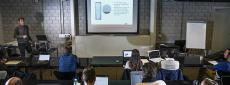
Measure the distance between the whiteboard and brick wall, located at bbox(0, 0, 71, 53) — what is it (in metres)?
3.33

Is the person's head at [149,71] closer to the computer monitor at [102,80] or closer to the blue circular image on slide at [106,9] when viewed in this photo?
the computer monitor at [102,80]

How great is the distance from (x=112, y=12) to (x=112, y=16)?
0.11 m

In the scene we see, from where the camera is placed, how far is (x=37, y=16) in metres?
7.62

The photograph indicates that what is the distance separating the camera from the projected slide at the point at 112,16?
289 inches

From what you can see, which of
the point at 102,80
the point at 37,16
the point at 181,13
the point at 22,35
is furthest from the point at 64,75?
the point at 181,13

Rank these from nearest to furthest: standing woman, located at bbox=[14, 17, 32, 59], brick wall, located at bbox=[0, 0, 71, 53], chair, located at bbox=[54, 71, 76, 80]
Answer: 1. chair, located at bbox=[54, 71, 76, 80]
2. standing woman, located at bbox=[14, 17, 32, 59]
3. brick wall, located at bbox=[0, 0, 71, 53]

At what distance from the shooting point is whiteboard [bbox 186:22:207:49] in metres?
7.11

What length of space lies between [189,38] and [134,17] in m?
1.60

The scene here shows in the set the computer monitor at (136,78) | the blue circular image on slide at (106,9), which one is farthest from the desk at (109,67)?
the computer monitor at (136,78)

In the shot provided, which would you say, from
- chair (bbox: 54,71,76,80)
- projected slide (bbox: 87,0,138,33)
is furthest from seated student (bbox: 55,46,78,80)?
projected slide (bbox: 87,0,138,33)

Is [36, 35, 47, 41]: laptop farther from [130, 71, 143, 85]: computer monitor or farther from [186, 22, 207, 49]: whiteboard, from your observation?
[130, 71, 143, 85]: computer monitor

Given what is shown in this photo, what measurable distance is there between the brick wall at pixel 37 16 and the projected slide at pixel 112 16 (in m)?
0.70

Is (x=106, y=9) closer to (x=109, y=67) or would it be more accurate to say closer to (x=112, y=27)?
(x=112, y=27)

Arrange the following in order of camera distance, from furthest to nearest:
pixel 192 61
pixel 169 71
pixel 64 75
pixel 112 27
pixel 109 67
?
pixel 112 27
pixel 192 61
pixel 109 67
pixel 64 75
pixel 169 71
